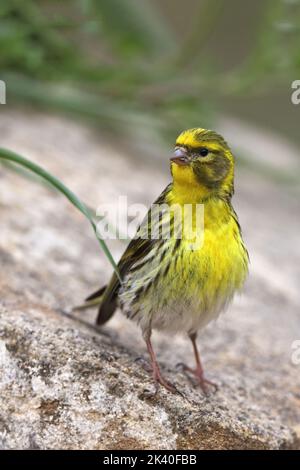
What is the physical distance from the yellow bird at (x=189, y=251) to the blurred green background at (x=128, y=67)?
2.15m

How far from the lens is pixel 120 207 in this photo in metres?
3.88

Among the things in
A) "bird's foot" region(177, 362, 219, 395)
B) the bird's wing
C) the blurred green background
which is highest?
the blurred green background

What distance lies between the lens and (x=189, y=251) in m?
2.34

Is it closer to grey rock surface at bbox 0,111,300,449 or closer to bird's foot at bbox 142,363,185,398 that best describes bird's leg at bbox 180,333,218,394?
grey rock surface at bbox 0,111,300,449

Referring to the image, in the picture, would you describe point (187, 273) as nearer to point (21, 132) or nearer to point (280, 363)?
point (280, 363)

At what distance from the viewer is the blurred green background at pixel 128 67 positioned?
4.58 m

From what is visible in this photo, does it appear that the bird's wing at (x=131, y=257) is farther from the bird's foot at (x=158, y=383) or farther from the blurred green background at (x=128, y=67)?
the blurred green background at (x=128, y=67)

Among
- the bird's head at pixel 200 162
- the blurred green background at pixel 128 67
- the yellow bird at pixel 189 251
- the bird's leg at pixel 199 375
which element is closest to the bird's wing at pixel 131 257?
the yellow bird at pixel 189 251

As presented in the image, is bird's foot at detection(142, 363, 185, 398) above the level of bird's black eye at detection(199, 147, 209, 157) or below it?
below

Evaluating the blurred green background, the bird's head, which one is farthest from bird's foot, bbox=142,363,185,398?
the blurred green background

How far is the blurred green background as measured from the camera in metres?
4.58

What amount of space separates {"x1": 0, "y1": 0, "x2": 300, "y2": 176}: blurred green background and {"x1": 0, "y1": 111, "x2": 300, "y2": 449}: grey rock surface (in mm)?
213

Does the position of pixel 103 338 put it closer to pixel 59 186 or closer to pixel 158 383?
pixel 158 383
